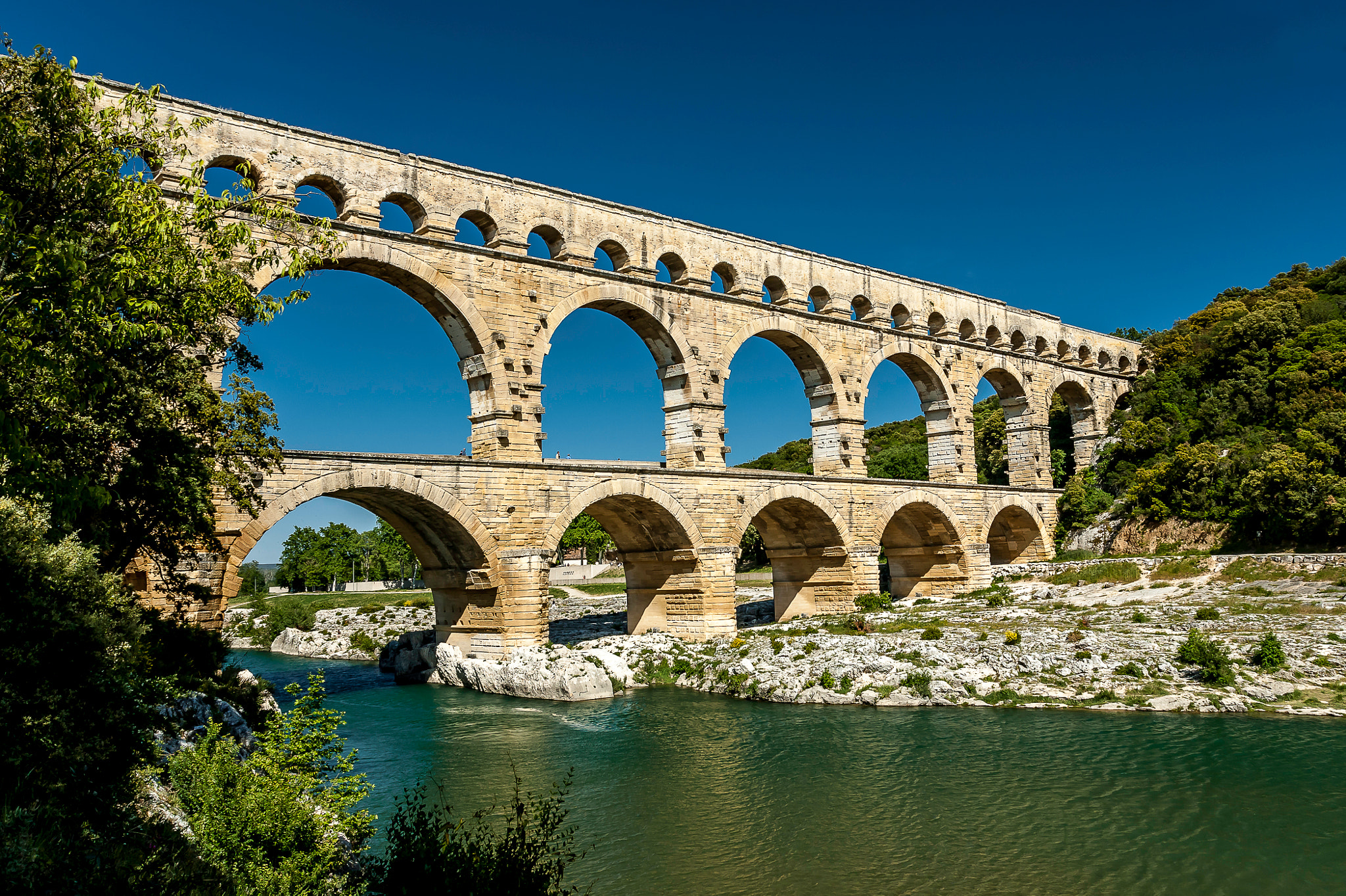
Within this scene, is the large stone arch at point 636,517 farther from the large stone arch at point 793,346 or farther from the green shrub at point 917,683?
the green shrub at point 917,683

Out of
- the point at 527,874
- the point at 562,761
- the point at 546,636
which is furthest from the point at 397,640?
the point at 527,874

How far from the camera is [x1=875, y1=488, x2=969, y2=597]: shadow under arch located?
31.7 meters

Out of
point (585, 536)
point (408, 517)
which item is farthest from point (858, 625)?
point (585, 536)

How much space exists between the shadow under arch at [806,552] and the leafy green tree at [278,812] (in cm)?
2064

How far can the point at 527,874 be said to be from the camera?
21.9 ft

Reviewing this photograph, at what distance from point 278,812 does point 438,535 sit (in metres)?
16.1

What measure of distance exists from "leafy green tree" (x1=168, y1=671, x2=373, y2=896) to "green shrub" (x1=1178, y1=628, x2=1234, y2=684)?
51.0 ft

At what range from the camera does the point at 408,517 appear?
870 inches

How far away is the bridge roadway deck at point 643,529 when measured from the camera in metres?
19.6

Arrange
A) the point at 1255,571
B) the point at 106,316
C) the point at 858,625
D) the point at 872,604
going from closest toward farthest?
the point at 106,316, the point at 858,625, the point at 1255,571, the point at 872,604

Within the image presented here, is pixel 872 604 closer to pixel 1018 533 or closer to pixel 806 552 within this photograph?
pixel 806 552

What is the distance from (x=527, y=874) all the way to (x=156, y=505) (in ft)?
27.1

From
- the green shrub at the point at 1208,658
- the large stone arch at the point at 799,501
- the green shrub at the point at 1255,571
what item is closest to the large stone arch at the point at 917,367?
the large stone arch at the point at 799,501

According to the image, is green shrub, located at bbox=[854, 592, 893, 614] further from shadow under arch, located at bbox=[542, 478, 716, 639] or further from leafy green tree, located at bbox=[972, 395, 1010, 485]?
leafy green tree, located at bbox=[972, 395, 1010, 485]
